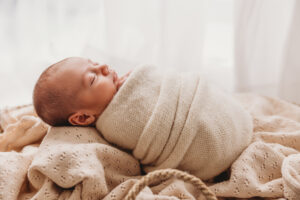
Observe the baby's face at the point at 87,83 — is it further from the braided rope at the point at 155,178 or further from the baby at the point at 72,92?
the braided rope at the point at 155,178

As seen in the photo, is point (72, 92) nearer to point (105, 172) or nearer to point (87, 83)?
point (87, 83)

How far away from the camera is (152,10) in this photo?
144cm

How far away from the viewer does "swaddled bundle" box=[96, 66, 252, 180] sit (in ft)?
3.00

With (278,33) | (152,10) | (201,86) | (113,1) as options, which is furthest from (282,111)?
(113,1)

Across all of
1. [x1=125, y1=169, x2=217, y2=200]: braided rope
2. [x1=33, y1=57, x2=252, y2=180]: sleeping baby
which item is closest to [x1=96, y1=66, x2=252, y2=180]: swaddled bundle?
[x1=33, y1=57, x2=252, y2=180]: sleeping baby

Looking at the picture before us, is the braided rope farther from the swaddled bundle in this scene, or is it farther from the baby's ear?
the baby's ear

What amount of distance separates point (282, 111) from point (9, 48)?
46.0 inches

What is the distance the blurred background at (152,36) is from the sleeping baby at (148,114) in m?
0.52

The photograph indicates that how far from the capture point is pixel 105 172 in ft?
3.02

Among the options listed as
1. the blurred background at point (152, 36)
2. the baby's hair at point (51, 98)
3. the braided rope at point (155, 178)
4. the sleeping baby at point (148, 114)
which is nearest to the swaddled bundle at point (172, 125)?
the sleeping baby at point (148, 114)

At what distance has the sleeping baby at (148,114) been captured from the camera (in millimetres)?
912

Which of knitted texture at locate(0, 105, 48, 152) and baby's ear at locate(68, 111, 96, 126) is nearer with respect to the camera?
baby's ear at locate(68, 111, 96, 126)

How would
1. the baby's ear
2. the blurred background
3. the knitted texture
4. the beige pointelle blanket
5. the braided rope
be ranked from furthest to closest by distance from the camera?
the blurred background
the knitted texture
the baby's ear
the beige pointelle blanket
the braided rope

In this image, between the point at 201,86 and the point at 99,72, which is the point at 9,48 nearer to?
the point at 99,72
